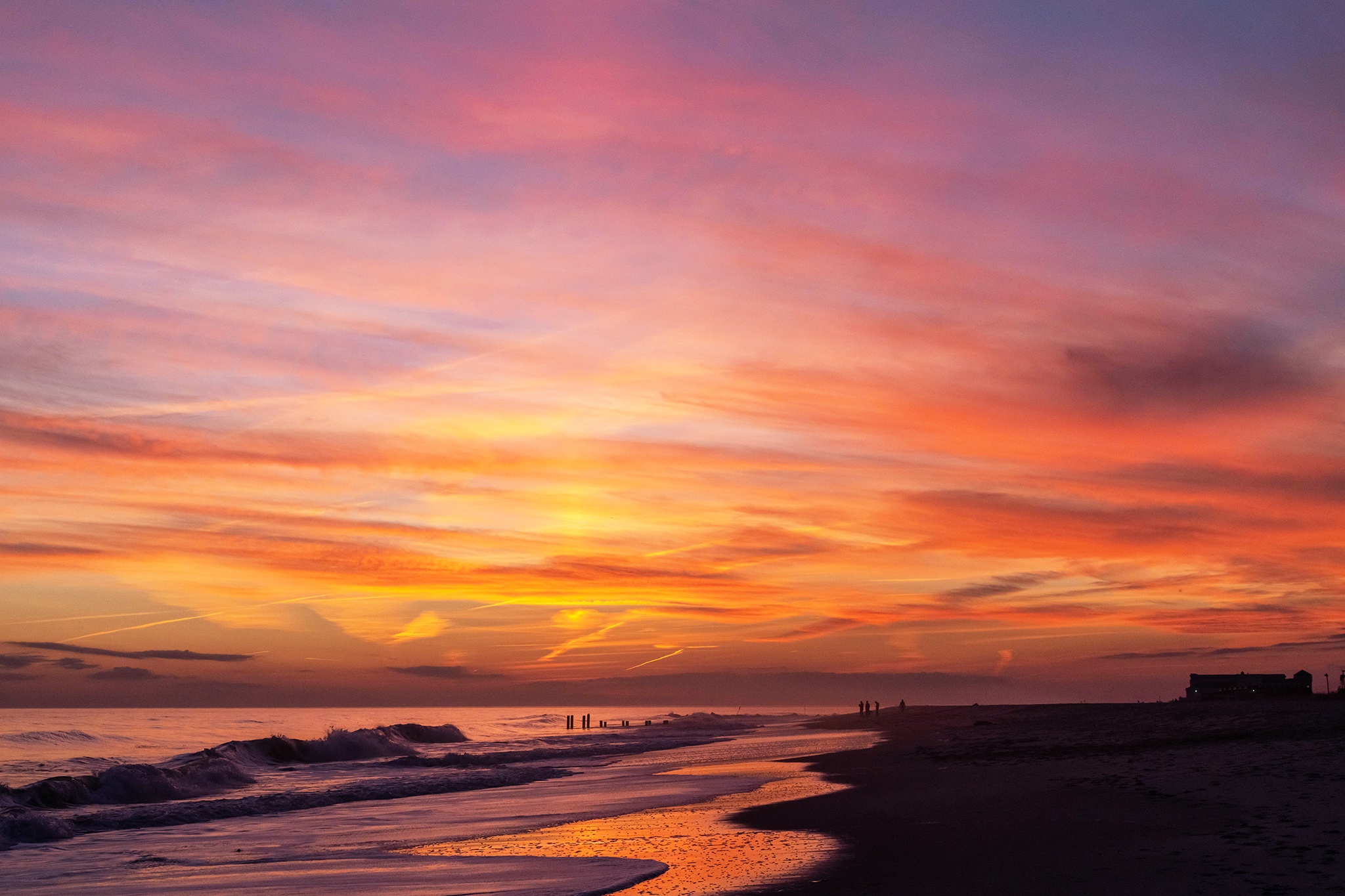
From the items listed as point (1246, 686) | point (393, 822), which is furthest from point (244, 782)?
point (1246, 686)

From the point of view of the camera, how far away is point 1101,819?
1758 cm

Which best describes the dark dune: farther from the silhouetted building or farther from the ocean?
the silhouetted building

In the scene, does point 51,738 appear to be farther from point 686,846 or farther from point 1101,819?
point 1101,819

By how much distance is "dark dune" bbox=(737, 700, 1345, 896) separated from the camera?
1238 centimetres

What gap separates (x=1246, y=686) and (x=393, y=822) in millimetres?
122519

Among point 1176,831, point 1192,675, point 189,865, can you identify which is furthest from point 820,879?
point 1192,675

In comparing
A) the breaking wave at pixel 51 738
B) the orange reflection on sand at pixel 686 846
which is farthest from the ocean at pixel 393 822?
the breaking wave at pixel 51 738

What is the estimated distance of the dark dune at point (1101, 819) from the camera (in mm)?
12383

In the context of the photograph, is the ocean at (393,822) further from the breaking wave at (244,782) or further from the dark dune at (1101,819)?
the dark dune at (1101,819)

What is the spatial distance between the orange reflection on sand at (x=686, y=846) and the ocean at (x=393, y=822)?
0.08 metres

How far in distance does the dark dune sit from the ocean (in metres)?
1.73

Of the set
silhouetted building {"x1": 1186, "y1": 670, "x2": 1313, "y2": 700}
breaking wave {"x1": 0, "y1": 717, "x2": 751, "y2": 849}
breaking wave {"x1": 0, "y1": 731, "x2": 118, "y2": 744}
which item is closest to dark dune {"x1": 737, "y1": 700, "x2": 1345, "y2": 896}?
breaking wave {"x1": 0, "y1": 717, "x2": 751, "y2": 849}

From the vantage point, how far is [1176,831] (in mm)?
15164

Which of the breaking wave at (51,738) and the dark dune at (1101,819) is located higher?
the dark dune at (1101,819)
